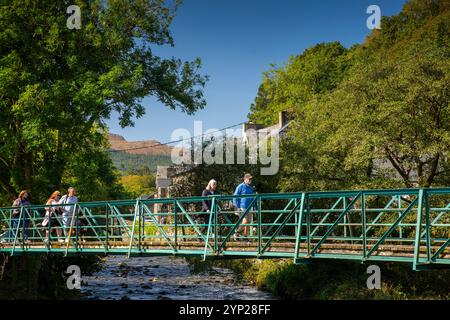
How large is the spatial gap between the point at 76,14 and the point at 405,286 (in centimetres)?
1782

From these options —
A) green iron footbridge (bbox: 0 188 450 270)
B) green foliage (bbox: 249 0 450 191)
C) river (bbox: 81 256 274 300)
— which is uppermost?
green foliage (bbox: 249 0 450 191)

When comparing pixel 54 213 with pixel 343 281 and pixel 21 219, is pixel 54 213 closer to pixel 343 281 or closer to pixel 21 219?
pixel 21 219

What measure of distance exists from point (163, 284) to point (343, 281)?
1051cm

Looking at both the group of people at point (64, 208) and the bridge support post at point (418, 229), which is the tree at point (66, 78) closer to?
the group of people at point (64, 208)

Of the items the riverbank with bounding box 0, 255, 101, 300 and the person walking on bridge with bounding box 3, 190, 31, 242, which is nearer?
the person walking on bridge with bounding box 3, 190, 31, 242

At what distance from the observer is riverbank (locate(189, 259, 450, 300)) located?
26625mm

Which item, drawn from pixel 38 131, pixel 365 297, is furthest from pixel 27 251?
pixel 365 297

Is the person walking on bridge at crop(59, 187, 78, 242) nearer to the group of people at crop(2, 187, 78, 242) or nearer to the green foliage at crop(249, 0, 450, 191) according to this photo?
the group of people at crop(2, 187, 78, 242)

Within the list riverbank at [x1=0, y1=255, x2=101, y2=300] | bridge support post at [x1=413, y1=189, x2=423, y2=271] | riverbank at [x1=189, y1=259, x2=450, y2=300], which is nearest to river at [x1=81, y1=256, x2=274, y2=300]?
riverbank at [x1=189, y1=259, x2=450, y2=300]

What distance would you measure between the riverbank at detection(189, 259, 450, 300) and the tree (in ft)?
29.6

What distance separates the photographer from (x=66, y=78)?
29.3 meters

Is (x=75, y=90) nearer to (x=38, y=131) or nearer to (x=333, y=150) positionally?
(x=38, y=131)

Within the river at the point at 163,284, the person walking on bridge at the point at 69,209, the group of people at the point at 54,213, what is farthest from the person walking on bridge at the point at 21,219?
the river at the point at 163,284

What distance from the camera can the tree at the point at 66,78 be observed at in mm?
27375
